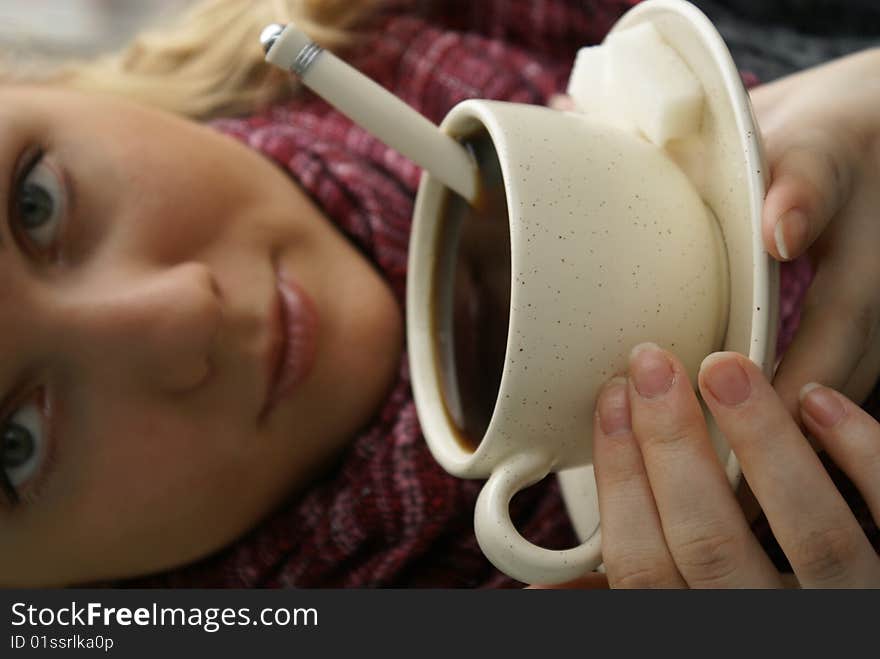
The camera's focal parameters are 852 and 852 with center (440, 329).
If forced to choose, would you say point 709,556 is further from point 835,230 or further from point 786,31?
point 786,31

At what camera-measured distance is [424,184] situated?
0.50 meters

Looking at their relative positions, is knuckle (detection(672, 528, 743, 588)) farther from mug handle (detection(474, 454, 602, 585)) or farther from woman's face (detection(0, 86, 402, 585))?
woman's face (detection(0, 86, 402, 585))

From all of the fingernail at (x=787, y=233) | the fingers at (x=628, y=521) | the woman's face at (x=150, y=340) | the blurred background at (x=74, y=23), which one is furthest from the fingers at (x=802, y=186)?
the blurred background at (x=74, y=23)

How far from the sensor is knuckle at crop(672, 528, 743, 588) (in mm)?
407

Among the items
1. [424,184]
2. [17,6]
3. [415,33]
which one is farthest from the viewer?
[17,6]

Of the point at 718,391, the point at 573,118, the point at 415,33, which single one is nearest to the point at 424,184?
the point at 573,118

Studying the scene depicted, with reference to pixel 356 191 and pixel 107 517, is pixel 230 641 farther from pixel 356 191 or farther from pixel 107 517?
pixel 356 191

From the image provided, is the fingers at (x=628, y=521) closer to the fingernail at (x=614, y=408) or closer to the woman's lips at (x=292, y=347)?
the fingernail at (x=614, y=408)

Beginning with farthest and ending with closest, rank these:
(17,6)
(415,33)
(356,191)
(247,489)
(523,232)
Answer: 1. (17,6)
2. (415,33)
3. (356,191)
4. (247,489)
5. (523,232)

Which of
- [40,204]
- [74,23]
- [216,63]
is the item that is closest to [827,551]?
[40,204]

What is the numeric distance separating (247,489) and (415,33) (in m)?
0.48

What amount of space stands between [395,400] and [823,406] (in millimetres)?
339

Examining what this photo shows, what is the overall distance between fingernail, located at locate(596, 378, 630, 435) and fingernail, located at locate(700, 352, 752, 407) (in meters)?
0.04

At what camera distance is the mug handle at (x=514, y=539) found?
40 cm
